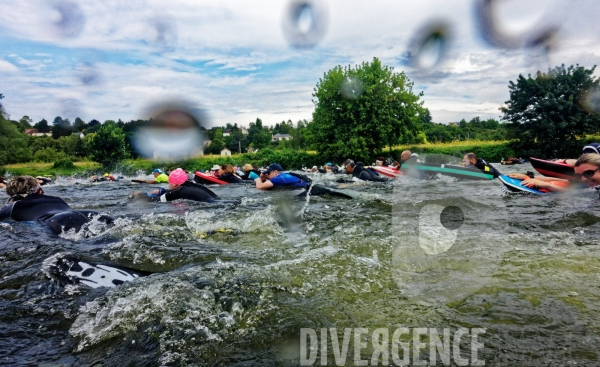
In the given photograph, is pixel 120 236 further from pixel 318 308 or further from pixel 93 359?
pixel 318 308

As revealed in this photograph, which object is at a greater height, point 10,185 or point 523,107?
point 523,107

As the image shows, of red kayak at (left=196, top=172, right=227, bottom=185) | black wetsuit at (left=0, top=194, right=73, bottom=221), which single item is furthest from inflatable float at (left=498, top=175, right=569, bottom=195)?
black wetsuit at (left=0, top=194, right=73, bottom=221)

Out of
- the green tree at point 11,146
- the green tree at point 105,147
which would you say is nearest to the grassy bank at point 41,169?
the green tree at point 11,146

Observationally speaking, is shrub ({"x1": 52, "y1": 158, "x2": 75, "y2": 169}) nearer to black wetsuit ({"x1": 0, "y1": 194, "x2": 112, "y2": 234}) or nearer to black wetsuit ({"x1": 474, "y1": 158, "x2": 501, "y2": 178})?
black wetsuit ({"x1": 0, "y1": 194, "x2": 112, "y2": 234})

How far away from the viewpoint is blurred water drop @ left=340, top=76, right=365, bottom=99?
3209 cm

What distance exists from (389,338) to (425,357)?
0.26m

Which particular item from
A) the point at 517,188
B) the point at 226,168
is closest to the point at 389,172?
the point at 517,188

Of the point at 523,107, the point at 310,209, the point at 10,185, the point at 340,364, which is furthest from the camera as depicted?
the point at 523,107

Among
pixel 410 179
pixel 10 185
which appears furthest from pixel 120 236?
pixel 410 179

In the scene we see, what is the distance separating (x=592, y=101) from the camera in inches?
1200

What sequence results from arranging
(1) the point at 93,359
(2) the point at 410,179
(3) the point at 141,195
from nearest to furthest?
(1) the point at 93,359, (3) the point at 141,195, (2) the point at 410,179

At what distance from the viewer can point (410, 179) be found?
1424 centimetres

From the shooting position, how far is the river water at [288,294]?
215 cm

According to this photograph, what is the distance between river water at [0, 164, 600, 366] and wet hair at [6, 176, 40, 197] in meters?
0.59
